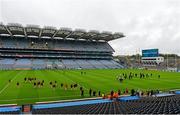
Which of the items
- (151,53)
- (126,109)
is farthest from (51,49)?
(126,109)

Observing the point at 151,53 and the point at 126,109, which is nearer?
the point at 126,109

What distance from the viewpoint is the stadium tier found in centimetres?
8062

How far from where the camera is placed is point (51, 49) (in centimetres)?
9394

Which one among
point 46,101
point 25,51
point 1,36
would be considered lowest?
point 46,101

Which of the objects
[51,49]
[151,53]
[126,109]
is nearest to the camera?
[126,109]

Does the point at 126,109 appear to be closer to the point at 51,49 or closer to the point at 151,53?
the point at 51,49

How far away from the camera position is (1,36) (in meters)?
91.9

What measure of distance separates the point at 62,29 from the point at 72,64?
52.8ft

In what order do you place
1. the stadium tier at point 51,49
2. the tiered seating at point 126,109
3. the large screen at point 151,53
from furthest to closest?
the large screen at point 151,53
the stadium tier at point 51,49
the tiered seating at point 126,109

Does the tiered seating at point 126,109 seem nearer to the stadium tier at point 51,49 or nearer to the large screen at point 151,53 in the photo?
the stadium tier at point 51,49

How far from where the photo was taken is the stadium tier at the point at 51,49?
80625 millimetres

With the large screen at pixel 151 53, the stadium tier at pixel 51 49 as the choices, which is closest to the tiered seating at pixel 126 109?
the stadium tier at pixel 51 49

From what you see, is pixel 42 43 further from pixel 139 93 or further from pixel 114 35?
pixel 139 93

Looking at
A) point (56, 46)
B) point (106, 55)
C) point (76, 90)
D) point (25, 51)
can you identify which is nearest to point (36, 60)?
point (25, 51)
